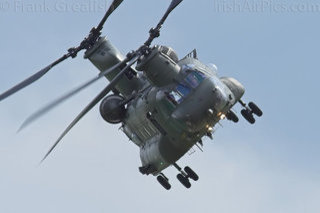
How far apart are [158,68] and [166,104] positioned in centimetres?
266

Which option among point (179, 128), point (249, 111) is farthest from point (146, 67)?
point (249, 111)

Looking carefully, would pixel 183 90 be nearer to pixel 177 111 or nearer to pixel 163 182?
pixel 177 111

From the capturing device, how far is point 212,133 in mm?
56031

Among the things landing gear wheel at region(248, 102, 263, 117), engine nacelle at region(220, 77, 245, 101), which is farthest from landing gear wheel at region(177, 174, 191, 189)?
engine nacelle at region(220, 77, 245, 101)

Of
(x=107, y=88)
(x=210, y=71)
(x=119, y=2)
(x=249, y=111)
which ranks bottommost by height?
(x=249, y=111)

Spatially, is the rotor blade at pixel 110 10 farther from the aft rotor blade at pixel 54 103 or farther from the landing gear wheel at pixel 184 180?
the landing gear wheel at pixel 184 180

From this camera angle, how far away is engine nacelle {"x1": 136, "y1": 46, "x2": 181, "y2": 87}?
54.9 m

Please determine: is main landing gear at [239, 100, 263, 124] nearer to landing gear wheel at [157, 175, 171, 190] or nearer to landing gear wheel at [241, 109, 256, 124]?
landing gear wheel at [241, 109, 256, 124]

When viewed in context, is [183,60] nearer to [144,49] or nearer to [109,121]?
[144,49]

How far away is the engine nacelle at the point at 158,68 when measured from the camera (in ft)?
180

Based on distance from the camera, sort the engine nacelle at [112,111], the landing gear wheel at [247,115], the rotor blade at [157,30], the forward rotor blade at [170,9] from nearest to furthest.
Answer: the forward rotor blade at [170,9]
the rotor blade at [157,30]
the landing gear wheel at [247,115]
the engine nacelle at [112,111]

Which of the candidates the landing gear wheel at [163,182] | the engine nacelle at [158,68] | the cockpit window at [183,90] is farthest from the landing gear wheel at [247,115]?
the landing gear wheel at [163,182]

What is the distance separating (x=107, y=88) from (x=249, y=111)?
1170cm

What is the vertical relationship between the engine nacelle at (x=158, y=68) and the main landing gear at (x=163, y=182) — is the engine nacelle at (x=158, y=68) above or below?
above
